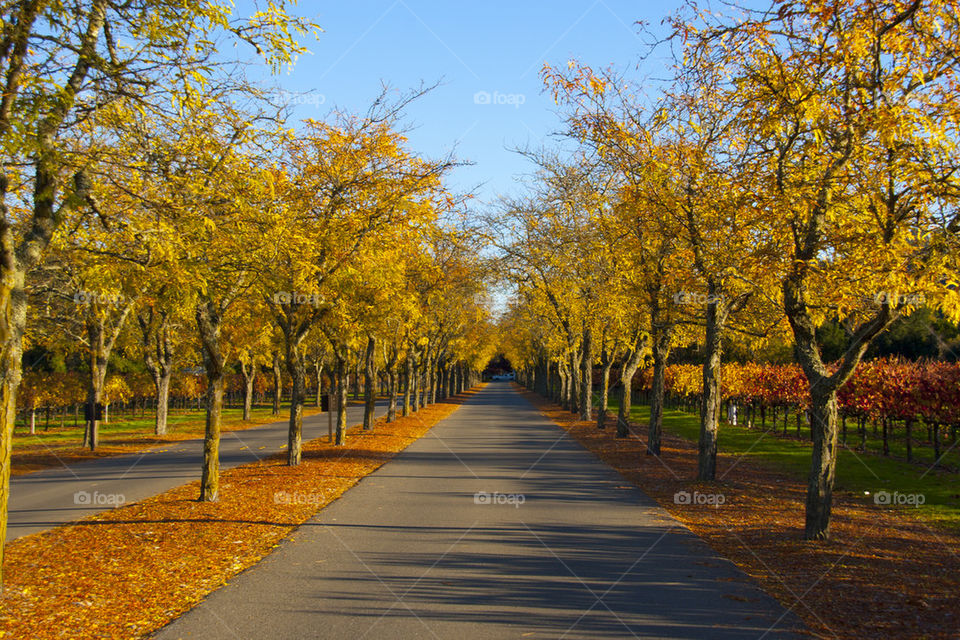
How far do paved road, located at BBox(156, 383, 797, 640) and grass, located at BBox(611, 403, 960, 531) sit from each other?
5.09 metres

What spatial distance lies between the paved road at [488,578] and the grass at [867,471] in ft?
16.7

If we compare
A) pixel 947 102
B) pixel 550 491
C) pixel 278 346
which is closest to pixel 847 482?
pixel 550 491

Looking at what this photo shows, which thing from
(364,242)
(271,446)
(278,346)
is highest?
(364,242)

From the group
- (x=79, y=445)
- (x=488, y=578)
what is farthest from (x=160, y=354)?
(x=488, y=578)

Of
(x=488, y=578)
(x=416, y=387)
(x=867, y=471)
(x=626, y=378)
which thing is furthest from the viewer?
(x=416, y=387)

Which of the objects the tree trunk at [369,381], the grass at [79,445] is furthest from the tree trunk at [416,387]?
the tree trunk at [369,381]

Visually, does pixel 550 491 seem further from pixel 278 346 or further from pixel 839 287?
pixel 278 346

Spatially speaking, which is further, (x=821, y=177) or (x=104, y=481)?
(x=104, y=481)

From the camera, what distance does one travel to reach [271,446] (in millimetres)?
22781

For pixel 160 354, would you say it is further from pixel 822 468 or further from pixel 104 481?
pixel 822 468

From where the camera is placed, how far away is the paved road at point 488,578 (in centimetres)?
587

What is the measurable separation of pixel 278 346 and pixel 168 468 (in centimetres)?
1840

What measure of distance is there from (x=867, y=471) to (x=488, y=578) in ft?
42.2

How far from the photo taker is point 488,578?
24.1ft
